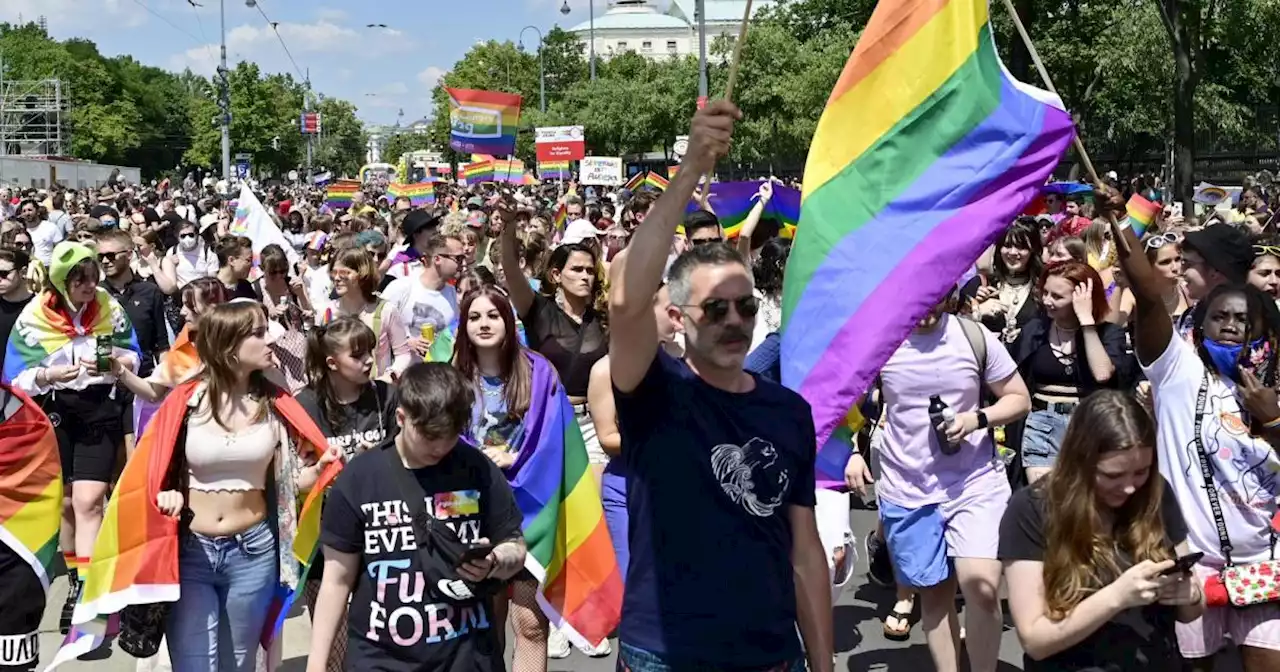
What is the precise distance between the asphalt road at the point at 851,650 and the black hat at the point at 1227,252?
1.97 metres

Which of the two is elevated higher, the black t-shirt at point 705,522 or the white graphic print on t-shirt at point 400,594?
the black t-shirt at point 705,522

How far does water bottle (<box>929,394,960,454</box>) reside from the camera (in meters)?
5.46

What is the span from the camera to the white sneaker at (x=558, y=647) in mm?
6641

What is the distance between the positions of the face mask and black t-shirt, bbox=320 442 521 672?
8.13 ft

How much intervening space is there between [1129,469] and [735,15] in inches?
5652

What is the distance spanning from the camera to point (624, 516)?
5.58 m

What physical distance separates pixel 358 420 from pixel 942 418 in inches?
89.1

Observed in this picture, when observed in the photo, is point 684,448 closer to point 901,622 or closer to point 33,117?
point 901,622

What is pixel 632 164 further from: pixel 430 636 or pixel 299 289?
pixel 430 636

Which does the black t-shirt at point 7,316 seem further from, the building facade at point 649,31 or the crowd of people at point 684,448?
the building facade at point 649,31

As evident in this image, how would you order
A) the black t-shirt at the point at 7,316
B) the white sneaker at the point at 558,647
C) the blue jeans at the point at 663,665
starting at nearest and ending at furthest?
the blue jeans at the point at 663,665, the white sneaker at the point at 558,647, the black t-shirt at the point at 7,316

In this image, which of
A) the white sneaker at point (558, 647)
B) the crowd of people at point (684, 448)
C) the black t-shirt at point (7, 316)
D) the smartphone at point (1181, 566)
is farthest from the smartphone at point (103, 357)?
the smartphone at point (1181, 566)

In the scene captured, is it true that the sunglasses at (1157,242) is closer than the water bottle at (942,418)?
No

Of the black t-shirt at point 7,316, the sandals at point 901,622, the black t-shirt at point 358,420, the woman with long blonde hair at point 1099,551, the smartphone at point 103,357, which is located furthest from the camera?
the black t-shirt at point 7,316
